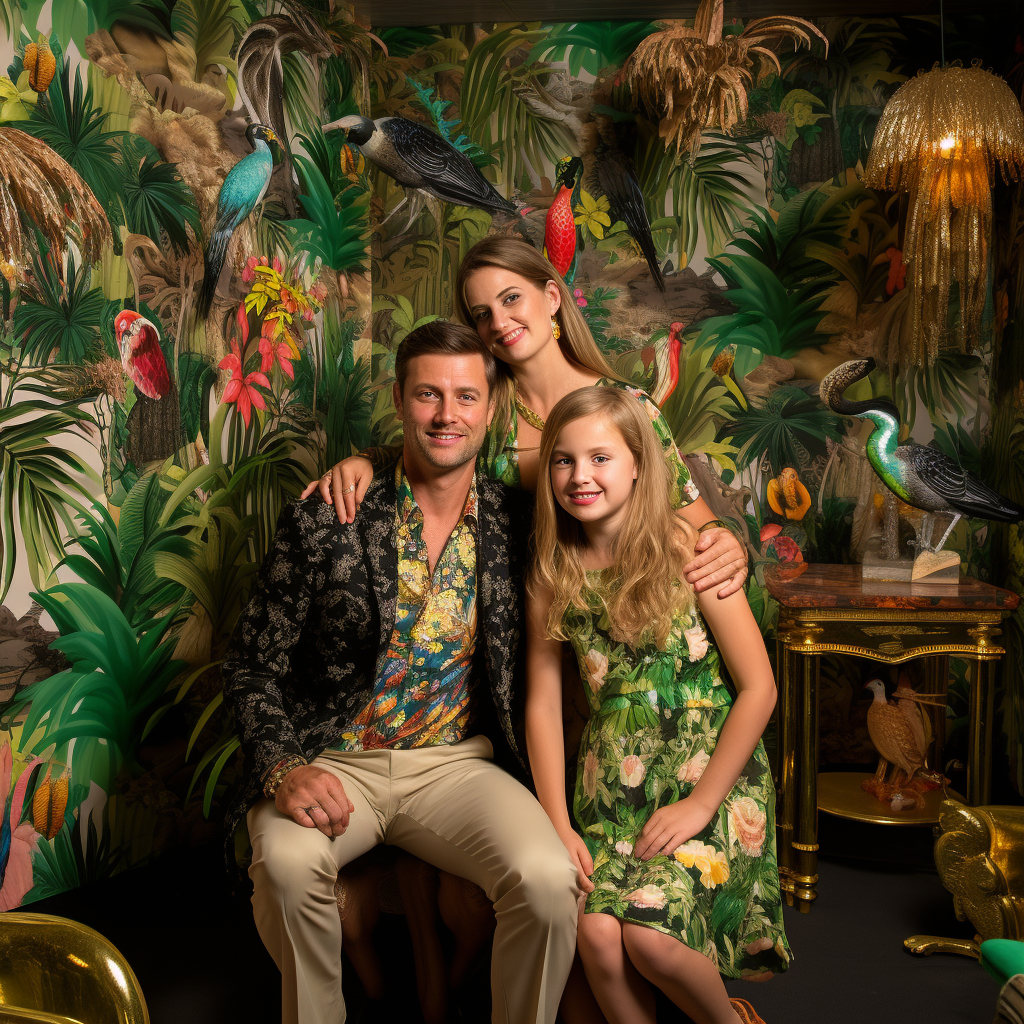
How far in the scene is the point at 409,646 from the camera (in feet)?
6.78

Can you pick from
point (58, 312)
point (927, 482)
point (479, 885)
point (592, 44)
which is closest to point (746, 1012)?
point (479, 885)

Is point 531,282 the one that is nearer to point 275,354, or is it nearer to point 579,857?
point 275,354

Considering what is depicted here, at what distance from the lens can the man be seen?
1.93 meters

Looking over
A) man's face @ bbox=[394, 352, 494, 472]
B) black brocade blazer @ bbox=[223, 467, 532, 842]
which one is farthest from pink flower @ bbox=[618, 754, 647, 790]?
man's face @ bbox=[394, 352, 494, 472]

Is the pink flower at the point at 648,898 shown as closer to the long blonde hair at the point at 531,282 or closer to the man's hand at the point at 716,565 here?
the man's hand at the point at 716,565

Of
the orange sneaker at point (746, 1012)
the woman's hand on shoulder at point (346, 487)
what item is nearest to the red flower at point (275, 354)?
the woman's hand on shoulder at point (346, 487)

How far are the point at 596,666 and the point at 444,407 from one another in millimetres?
687

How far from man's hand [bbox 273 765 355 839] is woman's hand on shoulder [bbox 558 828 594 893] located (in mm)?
466

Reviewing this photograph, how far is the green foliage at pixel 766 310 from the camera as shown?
3213mm

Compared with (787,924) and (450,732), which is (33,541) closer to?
(450,732)

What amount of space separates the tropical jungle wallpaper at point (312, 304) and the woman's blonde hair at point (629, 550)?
3.22 ft

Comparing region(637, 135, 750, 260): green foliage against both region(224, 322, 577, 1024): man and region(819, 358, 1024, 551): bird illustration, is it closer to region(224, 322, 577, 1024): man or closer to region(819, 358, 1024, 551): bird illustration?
region(819, 358, 1024, 551): bird illustration

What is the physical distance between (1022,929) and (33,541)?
2341 millimetres

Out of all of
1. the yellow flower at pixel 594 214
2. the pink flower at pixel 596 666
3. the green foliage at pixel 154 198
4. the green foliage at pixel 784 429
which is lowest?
the pink flower at pixel 596 666
